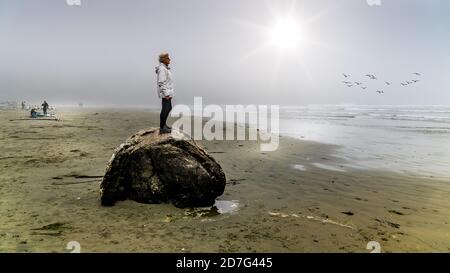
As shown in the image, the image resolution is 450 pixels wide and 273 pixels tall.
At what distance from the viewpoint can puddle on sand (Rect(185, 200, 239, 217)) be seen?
25.5 feet

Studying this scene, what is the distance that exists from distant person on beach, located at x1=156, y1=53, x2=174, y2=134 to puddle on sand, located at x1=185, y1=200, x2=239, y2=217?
235 cm

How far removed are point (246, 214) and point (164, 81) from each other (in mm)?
4136

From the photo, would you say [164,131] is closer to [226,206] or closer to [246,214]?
[226,206]

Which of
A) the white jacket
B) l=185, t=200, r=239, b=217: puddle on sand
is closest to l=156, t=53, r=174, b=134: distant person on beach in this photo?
the white jacket

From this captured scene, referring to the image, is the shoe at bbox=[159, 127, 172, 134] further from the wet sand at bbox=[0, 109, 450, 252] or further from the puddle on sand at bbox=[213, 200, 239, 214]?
the puddle on sand at bbox=[213, 200, 239, 214]

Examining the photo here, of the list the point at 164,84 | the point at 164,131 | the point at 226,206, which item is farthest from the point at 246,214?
the point at 164,84

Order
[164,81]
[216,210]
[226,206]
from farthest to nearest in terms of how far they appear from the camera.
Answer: [164,81], [226,206], [216,210]

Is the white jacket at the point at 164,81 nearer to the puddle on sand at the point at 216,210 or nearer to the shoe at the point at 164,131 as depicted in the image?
the shoe at the point at 164,131

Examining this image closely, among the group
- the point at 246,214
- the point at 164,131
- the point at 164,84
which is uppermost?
the point at 164,84

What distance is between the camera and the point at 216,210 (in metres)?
8.09

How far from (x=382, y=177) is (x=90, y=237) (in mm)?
10049

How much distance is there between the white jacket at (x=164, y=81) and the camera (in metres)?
8.88

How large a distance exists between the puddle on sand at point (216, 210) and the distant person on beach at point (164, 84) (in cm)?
235
